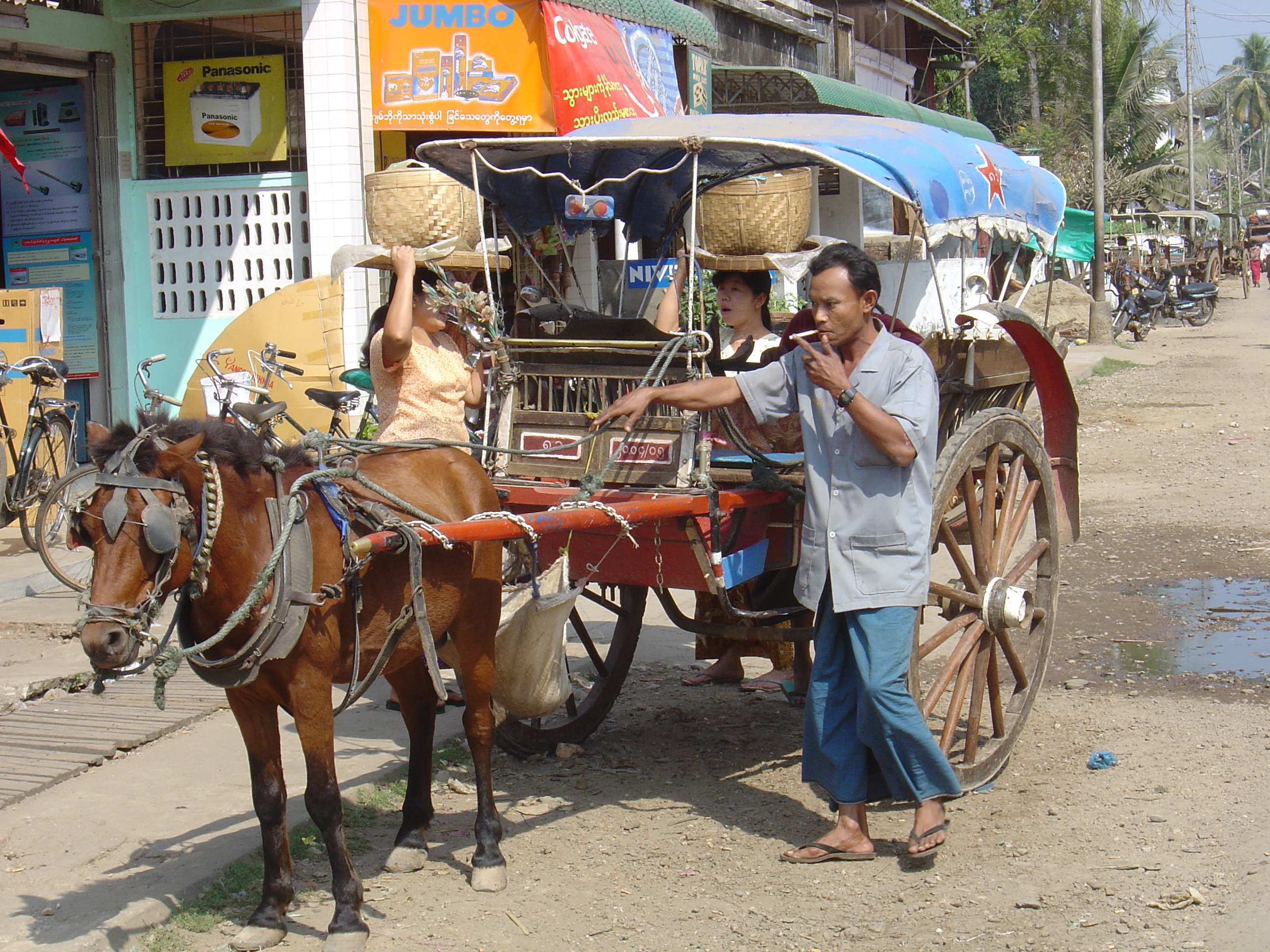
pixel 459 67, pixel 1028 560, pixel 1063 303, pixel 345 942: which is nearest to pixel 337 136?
pixel 459 67

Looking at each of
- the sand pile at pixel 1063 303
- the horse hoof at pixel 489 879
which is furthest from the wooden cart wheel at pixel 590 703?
the sand pile at pixel 1063 303

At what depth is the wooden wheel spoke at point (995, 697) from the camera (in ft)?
15.6

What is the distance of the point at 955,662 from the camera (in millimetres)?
4520

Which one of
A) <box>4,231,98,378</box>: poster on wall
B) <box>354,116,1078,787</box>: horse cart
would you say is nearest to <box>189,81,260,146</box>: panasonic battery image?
<box>4,231,98,378</box>: poster on wall

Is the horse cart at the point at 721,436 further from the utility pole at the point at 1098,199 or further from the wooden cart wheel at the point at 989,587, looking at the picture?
the utility pole at the point at 1098,199

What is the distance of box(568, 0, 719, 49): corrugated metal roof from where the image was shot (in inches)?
418

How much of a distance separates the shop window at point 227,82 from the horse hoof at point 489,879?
7043 mm

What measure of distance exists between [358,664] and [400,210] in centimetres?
265

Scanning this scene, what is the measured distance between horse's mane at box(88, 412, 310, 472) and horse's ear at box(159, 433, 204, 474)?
0.02m

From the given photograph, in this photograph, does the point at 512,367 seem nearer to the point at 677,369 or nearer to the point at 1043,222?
the point at 677,369

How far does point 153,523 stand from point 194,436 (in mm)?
311

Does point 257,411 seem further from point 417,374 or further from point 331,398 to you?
point 331,398

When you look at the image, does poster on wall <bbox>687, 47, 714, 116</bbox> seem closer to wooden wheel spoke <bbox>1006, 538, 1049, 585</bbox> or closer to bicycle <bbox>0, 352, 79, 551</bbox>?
bicycle <bbox>0, 352, 79, 551</bbox>

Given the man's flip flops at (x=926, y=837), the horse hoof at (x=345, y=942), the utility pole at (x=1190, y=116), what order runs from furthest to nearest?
the utility pole at (x=1190, y=116) < the man's flip flops at (x=926, y=837) < the horse hoof at (x=345, y=942)
